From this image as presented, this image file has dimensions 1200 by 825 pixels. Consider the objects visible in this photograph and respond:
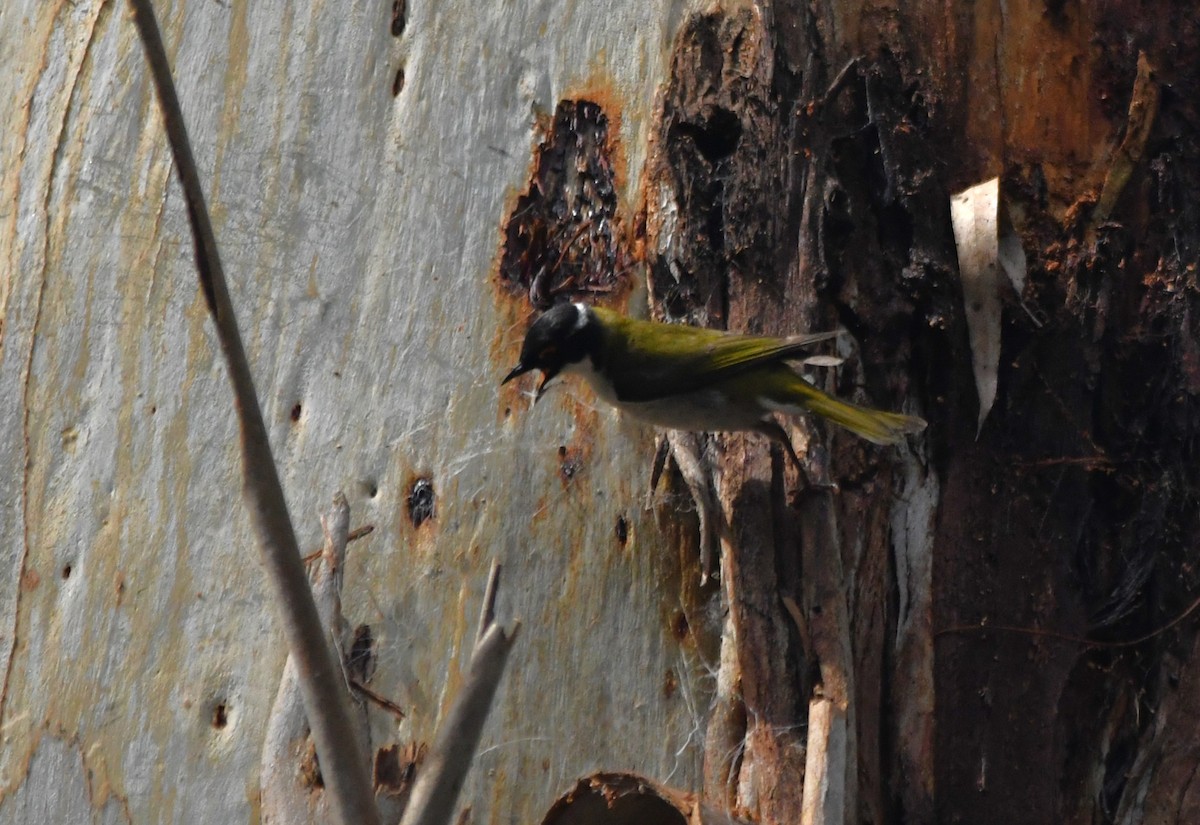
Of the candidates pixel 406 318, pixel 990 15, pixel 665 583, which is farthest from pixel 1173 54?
pixel 406 318

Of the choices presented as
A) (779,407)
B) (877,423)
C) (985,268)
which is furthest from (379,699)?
(985,268)

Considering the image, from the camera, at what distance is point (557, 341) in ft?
10.8

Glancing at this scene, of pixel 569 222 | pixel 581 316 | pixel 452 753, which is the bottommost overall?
pixel 452 753

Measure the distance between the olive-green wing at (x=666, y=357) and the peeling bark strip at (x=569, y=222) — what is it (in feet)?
0.41

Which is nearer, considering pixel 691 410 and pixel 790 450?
pixel 790 450

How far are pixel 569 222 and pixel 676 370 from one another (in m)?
0.48

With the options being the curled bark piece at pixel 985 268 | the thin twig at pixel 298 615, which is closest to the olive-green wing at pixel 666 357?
the curled bark piece at pixel 985 268

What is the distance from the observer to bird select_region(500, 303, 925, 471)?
10.7ft

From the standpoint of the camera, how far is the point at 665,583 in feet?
10.8

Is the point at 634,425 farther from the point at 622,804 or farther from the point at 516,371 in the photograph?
the point at 622,804

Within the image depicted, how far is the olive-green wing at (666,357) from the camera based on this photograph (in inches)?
132

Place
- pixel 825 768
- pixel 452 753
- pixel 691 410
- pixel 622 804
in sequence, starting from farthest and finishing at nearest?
pixel 691 410
pixel 622 804
pixel 825 768
pixel 452 753

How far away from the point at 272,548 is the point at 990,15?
2.61m

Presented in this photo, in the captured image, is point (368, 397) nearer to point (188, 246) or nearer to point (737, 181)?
point (188, 246)
